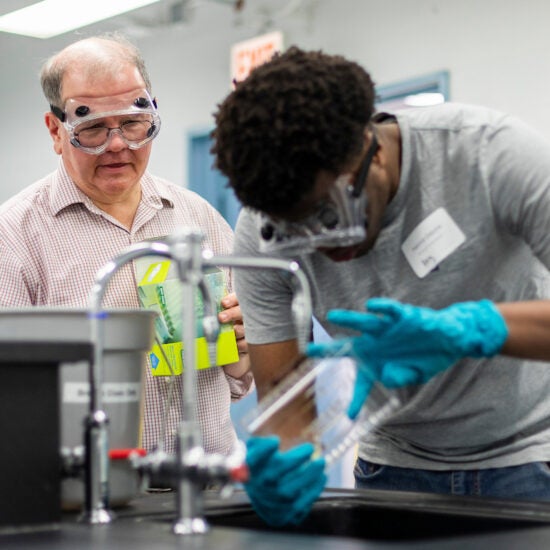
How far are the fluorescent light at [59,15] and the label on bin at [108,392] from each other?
337cm

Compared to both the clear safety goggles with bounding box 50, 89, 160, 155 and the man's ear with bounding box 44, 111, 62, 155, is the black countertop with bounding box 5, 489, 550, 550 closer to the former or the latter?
the clear safety goggles with bounding box 50, 89, 160, 155

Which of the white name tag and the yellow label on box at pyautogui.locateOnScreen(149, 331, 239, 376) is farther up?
the white name tag

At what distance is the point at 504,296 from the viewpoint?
154cm

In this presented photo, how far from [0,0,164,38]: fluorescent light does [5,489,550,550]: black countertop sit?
10.9 feet

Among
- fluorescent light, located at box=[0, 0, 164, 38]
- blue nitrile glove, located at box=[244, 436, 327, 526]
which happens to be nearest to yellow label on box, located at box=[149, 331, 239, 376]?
blue nitrile glove, located at box=[244, 436, 327, 526]

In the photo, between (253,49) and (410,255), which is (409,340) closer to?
(410,255)

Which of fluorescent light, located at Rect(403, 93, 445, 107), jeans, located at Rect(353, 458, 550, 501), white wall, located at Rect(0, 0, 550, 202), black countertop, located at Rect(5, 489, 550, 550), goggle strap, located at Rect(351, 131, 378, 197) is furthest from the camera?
fluorescent light, located at Rect(403, 93, 445, 107)

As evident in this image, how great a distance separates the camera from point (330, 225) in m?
1.32

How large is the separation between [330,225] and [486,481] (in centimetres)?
56

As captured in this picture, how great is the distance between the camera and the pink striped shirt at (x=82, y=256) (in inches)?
82.3

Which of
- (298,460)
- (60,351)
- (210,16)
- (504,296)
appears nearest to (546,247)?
(504,296)

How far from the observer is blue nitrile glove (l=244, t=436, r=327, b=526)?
123 cm

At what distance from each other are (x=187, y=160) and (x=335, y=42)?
1326 millimetres

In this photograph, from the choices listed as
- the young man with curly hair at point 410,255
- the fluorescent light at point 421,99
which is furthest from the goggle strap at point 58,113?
the fluorescent light at point 421,99
